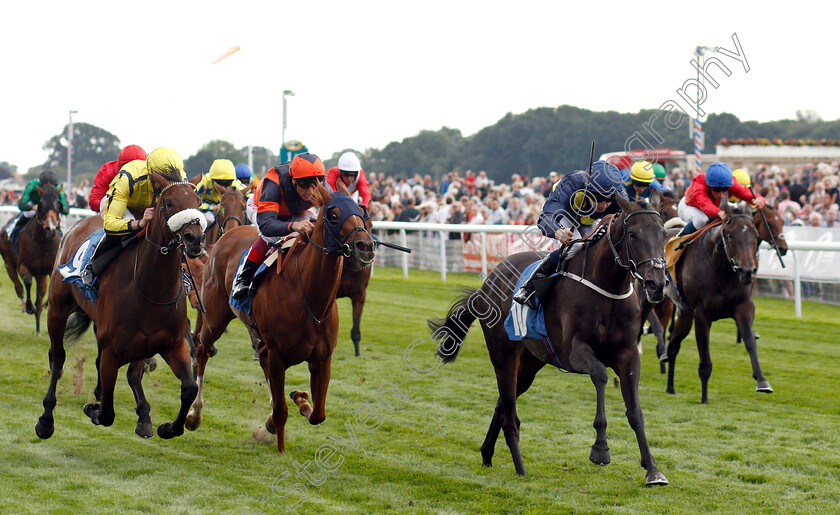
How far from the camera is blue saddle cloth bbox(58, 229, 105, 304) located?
5371 millimetres

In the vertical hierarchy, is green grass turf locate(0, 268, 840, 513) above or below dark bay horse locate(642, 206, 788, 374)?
below

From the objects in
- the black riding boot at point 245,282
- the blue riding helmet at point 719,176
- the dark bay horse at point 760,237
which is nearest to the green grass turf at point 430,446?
the dark bay horse at point 760,237

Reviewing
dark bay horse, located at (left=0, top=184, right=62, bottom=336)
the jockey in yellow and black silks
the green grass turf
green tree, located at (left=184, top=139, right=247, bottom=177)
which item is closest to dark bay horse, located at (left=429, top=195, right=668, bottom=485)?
the green grass turf

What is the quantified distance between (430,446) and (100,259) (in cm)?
230

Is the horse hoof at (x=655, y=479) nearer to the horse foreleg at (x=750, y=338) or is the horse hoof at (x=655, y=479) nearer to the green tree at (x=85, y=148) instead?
the horse foreleg at (x=750, y=338)

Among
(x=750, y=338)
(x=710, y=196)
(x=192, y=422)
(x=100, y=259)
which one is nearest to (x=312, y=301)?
(x=100, y=259)

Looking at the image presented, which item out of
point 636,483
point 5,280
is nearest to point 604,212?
point 636,483

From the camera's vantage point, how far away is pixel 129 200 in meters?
5.40

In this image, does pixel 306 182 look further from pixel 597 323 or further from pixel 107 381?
pixel 597 323

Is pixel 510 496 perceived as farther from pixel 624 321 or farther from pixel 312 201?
pixel 312 201

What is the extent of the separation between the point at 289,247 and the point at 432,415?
6.10 ft

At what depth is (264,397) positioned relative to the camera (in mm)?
7035

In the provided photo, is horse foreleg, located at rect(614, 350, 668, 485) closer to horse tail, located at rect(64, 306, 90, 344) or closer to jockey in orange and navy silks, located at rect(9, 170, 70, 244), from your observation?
horse tail, located at rect(64, 306, 90, 344)

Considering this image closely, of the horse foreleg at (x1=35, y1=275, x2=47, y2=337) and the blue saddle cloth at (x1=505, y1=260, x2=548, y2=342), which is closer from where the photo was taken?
the blue saddle cloth at (x1=505, y1=260, x2=548, y2=342)
